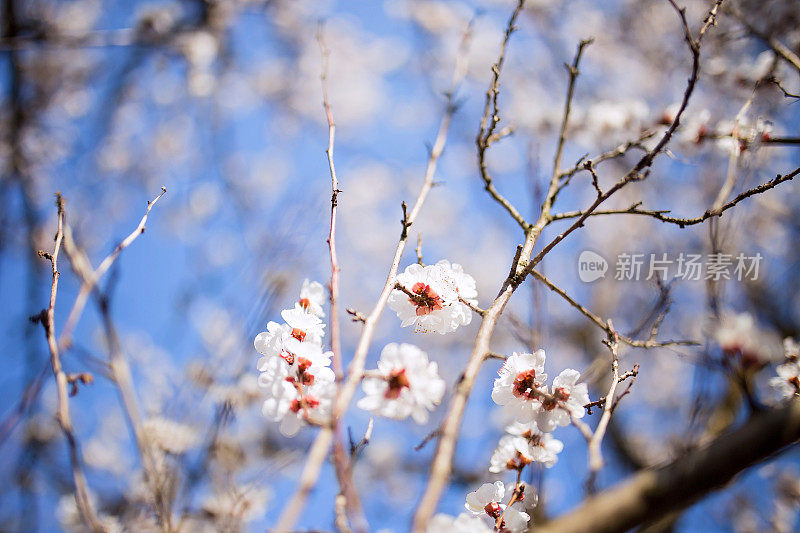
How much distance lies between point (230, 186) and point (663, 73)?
4621 mm

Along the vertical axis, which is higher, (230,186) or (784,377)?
(230,186)

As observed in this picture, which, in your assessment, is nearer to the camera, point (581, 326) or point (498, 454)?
point (498, 454)

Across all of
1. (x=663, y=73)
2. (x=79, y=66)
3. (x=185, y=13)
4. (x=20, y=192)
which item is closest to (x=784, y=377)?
(x=20, y=192)

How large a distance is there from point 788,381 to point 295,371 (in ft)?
4.86

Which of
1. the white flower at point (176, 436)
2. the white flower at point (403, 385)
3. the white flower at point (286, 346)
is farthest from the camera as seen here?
the white flower at point (176, 436)

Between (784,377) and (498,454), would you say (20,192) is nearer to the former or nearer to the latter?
(498,454)

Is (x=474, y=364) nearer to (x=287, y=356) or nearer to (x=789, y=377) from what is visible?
(x=287, y=356)

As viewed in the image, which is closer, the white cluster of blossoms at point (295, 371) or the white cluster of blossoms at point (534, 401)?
the white cluster of blossoms at point (295, 371)

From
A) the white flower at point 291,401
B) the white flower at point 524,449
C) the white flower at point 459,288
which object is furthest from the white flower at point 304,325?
the white flower at point 524,449

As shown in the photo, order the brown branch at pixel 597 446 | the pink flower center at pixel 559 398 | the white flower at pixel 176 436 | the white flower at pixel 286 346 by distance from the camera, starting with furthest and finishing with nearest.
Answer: the white flower at pixel 176 436 → the pink flower center at pixel 559 398 → the white flower at pixel 286 346 → the brown branch at pixel 597 446

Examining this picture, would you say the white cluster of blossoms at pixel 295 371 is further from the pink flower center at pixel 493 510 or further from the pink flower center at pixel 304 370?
the pink flower center at pixel 493 510

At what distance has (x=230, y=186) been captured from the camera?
431cm

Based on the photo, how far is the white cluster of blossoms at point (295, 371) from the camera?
0.97m

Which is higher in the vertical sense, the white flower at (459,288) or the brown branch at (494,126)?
the brown branch at (494,126)
